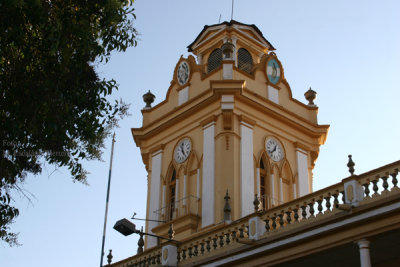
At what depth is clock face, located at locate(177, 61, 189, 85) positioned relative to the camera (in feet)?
81.5

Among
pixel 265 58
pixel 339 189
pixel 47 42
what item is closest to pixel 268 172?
pixel 265 58

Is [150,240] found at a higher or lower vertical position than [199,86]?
lower

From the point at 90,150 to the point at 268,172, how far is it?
11.5 metres

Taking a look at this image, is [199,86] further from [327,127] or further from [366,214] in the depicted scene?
[366,214]

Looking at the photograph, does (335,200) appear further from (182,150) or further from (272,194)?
(182,150)

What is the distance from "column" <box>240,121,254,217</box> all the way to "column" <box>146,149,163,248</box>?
3.88 m

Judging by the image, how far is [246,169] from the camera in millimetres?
→ 21578

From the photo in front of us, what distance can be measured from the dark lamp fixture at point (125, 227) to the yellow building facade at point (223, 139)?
2.61 metres

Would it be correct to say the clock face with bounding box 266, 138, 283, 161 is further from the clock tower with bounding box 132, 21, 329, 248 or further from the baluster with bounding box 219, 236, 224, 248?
the baluster with bounding box 219, 236, 224, 248

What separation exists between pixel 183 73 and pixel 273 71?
11.8 feet

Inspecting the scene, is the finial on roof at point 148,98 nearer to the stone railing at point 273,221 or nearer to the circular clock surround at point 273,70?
the circular clock surround at point 273,70

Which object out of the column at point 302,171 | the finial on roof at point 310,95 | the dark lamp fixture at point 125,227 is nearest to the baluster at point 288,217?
the dark lamp fixture at point 125,227

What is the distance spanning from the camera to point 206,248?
15.8m

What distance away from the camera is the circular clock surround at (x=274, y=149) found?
22898 mm
